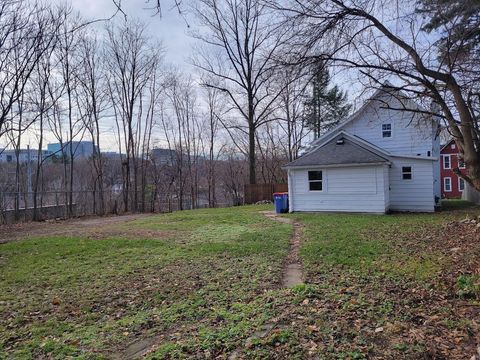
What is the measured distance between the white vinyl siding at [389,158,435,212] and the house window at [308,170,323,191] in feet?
11.4

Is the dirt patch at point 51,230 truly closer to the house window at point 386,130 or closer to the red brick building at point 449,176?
the house window at point 386,130

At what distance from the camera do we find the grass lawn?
123 inches

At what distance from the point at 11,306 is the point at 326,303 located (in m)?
4.41

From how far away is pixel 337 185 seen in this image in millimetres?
15227

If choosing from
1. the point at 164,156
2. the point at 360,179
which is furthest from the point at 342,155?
the point at 164,156

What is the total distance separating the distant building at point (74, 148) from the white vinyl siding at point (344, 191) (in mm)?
14525

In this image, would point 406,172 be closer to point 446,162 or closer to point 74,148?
point 74,148

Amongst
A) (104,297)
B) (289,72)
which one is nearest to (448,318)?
(104,297)

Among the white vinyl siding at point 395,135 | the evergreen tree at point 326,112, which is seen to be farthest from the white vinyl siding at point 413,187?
the evergreen tree at point 326,112

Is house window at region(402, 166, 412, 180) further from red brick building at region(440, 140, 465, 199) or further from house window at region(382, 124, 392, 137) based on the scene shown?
red brick building at region(440, 140, 465, 199)

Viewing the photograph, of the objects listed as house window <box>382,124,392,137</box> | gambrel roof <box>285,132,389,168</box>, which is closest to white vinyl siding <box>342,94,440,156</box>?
house window <box>382,124,392,137</box>

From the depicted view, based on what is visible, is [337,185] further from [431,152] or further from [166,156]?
[166,156]

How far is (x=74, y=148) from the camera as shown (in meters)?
22.2

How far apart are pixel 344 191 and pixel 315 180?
140cm
